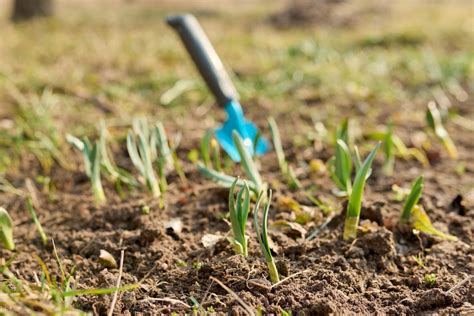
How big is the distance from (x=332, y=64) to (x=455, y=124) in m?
1.52

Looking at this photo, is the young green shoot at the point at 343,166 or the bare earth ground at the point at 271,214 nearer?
the bare earth ground at the point at 271,214

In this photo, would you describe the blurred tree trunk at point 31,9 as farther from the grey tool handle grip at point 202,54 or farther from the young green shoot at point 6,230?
the young green shoot at point 6,230

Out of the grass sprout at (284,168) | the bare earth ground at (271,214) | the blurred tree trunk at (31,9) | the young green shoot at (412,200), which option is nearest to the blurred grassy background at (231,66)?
the bare earth ground at (271,214)

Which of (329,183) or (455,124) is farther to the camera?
(455,124)

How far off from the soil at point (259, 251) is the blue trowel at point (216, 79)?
260 mm

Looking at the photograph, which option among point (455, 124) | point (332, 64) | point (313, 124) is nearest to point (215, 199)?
point (313, 124)

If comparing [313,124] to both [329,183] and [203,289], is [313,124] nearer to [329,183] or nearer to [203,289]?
[329,183]

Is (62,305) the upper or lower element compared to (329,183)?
upper

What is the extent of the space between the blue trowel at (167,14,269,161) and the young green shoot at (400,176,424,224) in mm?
925

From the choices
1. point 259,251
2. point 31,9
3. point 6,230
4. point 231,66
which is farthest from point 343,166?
point 31,9

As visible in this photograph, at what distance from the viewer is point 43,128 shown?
311 cm

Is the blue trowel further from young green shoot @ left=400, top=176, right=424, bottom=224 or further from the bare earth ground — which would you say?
young green shoot @ left=400, top=176, right=424, bottom=224

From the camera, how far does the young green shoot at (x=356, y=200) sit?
69.4 inches

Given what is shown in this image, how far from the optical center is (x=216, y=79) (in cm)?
290
